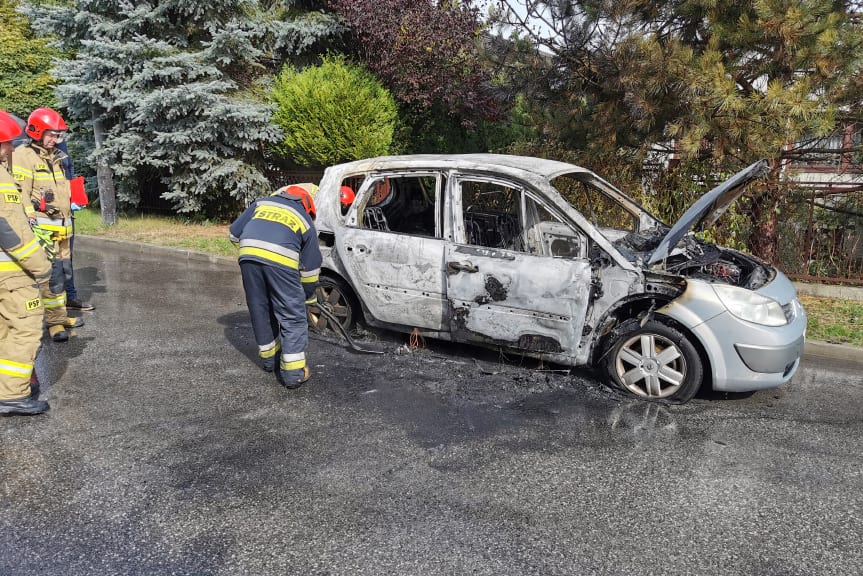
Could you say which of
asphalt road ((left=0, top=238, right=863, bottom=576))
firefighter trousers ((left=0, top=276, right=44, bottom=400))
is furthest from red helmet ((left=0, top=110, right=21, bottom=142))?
asphalt road ((left=0, top=238, right=863, bottom=576))

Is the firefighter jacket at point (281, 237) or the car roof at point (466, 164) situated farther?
the car roof at point (466, 164)

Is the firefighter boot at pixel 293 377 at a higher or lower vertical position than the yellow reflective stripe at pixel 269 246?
lower

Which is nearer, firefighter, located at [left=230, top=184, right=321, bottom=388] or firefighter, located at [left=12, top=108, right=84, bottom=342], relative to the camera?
firefighter, located at [left=230, top=184, right=321, bottom=388]

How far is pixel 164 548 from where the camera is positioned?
2.92 meters

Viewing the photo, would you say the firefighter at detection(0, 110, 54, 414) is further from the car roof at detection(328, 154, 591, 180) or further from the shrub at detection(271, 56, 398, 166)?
the shrub at detection(271, 56, 398, 166)

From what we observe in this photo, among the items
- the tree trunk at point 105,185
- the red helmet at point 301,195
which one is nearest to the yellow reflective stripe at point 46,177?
the red helmet at point 301,195

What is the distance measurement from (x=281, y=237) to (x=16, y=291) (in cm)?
171

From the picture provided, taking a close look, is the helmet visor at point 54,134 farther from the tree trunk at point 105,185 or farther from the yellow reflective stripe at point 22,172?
the tree trunk at point 105,185

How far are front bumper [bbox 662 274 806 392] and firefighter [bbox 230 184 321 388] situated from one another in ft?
8.58

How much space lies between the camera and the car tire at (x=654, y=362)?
4.50 meters

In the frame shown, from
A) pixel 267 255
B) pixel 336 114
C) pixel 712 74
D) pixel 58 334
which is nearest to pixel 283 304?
pixel 267 255

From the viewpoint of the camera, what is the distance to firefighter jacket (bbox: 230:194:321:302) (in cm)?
466

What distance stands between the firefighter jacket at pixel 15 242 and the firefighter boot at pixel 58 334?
1.89 meters

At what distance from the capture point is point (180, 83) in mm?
12727
